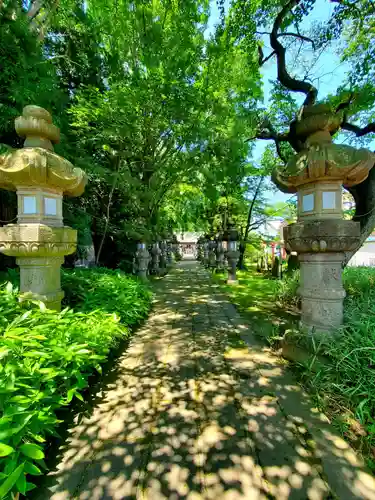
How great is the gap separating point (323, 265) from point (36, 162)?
11.1 ft

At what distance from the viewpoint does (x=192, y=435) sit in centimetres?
171

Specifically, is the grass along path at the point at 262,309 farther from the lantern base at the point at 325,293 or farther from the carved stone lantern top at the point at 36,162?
the carved stone lantern top at the point at 36,162

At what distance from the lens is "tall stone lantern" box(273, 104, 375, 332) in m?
2.50

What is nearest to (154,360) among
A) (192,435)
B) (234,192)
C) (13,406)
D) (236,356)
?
(236,356)

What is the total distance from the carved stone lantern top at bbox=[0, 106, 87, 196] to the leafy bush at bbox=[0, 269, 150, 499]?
4.40 feet

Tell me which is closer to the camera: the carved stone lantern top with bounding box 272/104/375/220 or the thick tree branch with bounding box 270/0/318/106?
the carved stone lantern top with bounding box 272/104/375/220

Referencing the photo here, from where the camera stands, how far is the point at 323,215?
268 cm

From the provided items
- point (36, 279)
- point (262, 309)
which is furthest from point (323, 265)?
point (36, 279)

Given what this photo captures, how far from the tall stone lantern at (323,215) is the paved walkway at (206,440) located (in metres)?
0.84

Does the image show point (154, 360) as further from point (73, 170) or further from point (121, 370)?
point (73, 170)

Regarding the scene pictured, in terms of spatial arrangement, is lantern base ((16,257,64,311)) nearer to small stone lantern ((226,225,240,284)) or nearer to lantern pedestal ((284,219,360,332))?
lantern pedestal ((284,219,360,332))

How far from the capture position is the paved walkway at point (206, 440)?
1.35m

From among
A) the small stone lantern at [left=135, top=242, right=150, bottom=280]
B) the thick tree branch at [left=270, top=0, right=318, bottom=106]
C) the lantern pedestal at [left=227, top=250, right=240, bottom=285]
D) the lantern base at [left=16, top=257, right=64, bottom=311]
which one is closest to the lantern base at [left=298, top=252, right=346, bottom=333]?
the lantern base at [left=16, top=257, right=64, bottom=311]

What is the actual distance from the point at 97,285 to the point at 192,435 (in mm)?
3197
